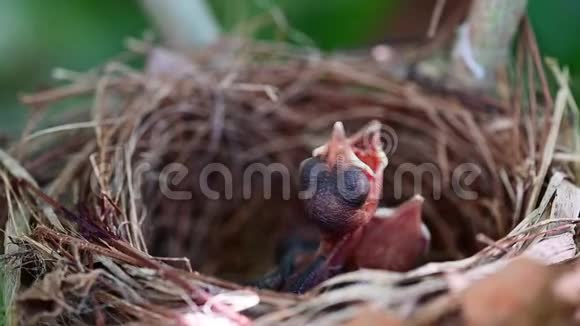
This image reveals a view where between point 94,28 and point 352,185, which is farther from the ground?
point 94,28

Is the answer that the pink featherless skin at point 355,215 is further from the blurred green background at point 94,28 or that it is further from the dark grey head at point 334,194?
the blurred green background at point 94,28

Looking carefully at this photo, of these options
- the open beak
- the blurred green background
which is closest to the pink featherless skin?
the open beak

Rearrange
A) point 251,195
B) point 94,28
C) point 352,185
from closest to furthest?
point 352,185, point 251,195, point 94,28

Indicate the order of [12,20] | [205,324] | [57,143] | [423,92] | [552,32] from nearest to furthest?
[205,324] < [57,143] < [423,92] < [552,32] < [12,20]

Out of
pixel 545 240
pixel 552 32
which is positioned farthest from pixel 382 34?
pixel 545 240

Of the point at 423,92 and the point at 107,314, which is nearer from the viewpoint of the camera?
the point at 107,314

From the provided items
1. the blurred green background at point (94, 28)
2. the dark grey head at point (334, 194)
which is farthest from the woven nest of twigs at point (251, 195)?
the blurred green background at point (94, 28)

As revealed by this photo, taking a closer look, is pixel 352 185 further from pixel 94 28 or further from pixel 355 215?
pixel 94 28

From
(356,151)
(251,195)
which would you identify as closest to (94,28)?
(251,195)

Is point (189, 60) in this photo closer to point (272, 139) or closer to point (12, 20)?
point (272, 139)
